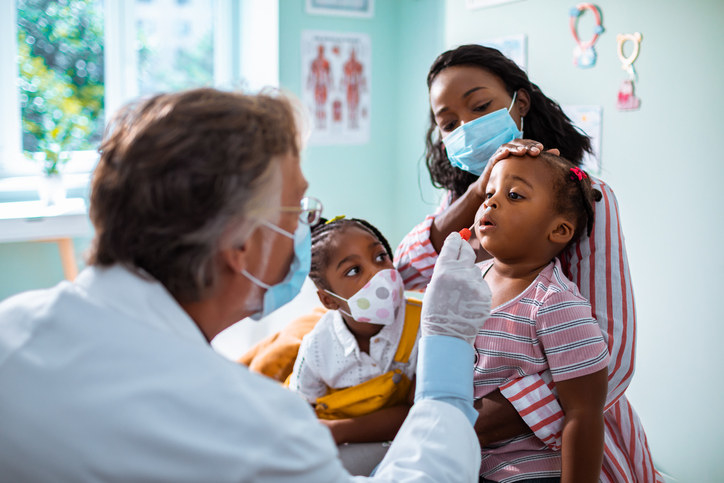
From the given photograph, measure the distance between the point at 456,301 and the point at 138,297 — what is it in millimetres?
535

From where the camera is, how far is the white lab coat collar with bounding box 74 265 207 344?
34.2 inches

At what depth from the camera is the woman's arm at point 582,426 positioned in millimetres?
1203

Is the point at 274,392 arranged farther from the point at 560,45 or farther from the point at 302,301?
the point at 302,301

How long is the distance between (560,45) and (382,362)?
1781 mm

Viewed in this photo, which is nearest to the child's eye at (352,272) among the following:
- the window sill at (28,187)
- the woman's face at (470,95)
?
the woman's face at (470,95)

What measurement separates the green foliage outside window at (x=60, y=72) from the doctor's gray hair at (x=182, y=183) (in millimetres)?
3457

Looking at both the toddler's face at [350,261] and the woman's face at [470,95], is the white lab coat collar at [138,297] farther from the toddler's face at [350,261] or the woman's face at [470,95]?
the woman's face at [470,95]

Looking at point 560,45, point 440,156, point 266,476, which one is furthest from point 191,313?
point 560,45

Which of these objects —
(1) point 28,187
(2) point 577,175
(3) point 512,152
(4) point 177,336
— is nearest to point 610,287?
(2) point 577,175

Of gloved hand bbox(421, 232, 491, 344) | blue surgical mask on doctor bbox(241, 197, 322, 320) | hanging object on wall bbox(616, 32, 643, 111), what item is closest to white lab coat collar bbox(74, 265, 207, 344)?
blue surgical mask on doctor bbox(241, 197, 322, 320)

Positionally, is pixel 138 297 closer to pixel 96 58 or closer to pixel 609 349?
pixel 609 349

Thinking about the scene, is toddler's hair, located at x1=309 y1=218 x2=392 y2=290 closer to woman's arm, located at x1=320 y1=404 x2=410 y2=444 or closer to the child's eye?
the child's eye

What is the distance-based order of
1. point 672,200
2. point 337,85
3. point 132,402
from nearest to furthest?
point 132,402 → point 672,200 → point 337,85

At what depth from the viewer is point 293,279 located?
1173mm
